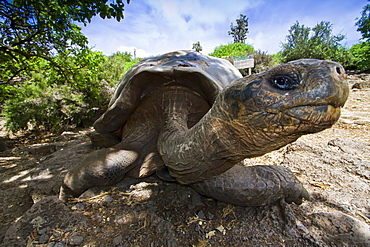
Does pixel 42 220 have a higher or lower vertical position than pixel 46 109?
lower

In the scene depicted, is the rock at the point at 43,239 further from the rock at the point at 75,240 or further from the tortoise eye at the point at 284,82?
the tortoise eye at the point at 284,82

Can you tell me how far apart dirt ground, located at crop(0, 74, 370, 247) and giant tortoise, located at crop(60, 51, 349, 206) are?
12 cm

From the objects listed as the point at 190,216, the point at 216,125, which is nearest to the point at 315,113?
the point at 216,125

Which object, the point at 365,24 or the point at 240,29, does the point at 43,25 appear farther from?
the point at 240,29

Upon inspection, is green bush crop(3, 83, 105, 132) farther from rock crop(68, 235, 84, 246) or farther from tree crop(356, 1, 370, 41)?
tree crop(356, 1, 370, 41)

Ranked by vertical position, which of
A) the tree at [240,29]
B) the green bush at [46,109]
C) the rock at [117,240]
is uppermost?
the tree at [240,29]

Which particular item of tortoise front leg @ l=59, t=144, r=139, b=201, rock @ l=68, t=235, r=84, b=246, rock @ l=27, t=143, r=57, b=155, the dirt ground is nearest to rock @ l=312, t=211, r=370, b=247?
the dirt ground

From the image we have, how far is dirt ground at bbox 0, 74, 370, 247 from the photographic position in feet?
3.49

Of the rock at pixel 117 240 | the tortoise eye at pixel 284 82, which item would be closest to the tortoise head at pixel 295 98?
the tortoise eye at pixel 284 82

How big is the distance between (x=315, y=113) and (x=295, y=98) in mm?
76

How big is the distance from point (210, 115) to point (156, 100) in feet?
3.47

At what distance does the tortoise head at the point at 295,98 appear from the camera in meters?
0.59

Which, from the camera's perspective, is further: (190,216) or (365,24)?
(365,24)

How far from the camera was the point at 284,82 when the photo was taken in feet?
2.06
